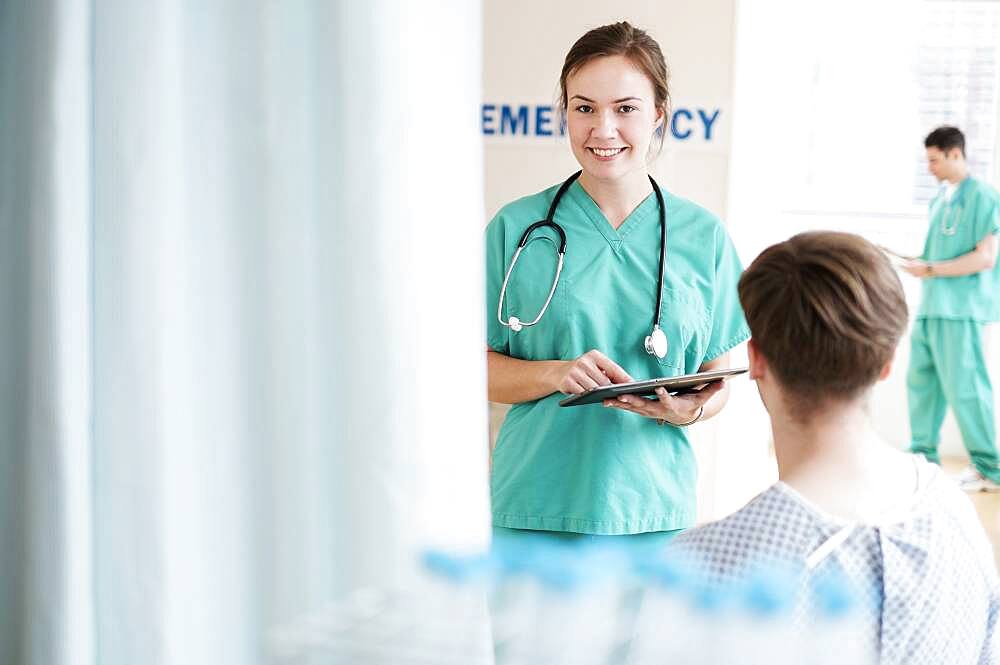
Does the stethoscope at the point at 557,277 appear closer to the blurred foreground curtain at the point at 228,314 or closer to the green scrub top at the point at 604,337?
the green scrub top at the point at 604,337

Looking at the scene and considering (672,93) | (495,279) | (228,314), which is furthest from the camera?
(672,93)

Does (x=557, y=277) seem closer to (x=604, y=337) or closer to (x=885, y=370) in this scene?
(x=604, y=337)

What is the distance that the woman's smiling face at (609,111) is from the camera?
45.3 inches

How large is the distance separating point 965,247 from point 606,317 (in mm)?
2859

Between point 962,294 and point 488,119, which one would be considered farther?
point 962,294

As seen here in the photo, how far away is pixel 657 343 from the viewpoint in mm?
1181

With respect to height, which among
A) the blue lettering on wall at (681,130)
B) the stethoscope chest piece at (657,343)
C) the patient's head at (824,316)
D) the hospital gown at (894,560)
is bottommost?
the hospital gown at (894,560)

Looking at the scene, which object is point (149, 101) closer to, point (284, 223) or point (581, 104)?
point (284, 223)

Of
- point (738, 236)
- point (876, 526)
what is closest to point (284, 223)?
point (876, 526)

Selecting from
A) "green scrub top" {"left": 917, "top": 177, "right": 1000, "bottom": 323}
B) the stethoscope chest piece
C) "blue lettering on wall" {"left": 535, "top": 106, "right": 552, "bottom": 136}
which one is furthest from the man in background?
the stethoscope chest piece

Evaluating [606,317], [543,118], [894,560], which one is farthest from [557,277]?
[543,118]

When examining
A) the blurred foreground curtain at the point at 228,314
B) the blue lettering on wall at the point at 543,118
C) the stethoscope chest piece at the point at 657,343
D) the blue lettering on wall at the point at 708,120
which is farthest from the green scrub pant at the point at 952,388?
the blurred foreground curtain at the point at 228,314

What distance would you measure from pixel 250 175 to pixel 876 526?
48cm

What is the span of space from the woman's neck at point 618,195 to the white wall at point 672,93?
3.48 feet
